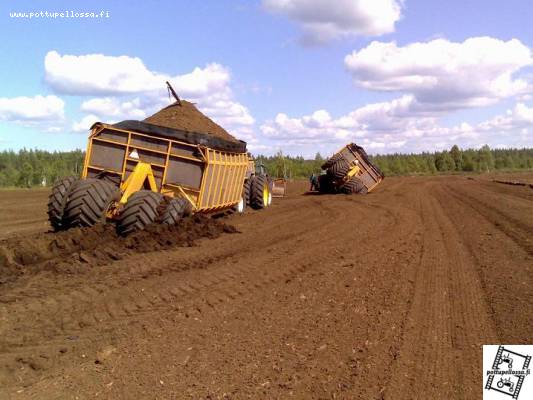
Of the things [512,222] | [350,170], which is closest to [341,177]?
[350,170]

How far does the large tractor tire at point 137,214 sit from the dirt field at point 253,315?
0.29m

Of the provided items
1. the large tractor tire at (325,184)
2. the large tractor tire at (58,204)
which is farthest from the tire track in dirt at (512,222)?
the large tractor tire at (325,184)

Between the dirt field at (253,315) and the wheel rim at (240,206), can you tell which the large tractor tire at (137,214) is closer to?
the dirt field at (253,315)

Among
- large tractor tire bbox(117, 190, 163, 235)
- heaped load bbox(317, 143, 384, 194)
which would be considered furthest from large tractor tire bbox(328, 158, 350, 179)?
large tractor tire bbox(117, 190, 163, 235)

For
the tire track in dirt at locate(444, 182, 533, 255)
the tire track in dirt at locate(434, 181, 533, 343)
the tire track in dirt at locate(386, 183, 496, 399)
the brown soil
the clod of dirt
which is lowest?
the clod of dirt

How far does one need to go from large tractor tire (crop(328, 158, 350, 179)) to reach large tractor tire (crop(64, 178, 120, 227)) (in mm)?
18012

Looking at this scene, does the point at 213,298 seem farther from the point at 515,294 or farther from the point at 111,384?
the point at 515,294

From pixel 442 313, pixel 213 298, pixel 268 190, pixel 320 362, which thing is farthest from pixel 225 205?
pixel 320 362

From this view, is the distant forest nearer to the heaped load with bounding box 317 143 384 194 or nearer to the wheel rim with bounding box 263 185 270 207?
the heaped load with bounding box 317 143 384 194

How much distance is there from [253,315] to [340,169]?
2150 centimetres

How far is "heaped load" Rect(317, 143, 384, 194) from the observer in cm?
2725

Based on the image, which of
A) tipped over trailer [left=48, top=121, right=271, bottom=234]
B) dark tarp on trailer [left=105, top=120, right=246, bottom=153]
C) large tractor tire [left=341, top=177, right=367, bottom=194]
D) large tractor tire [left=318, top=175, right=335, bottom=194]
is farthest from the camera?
large tractor tire [left=318, top=175, right=335, bottom=194]

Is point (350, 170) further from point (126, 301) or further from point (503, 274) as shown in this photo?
point (126, 301)

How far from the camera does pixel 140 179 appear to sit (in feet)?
37.9
